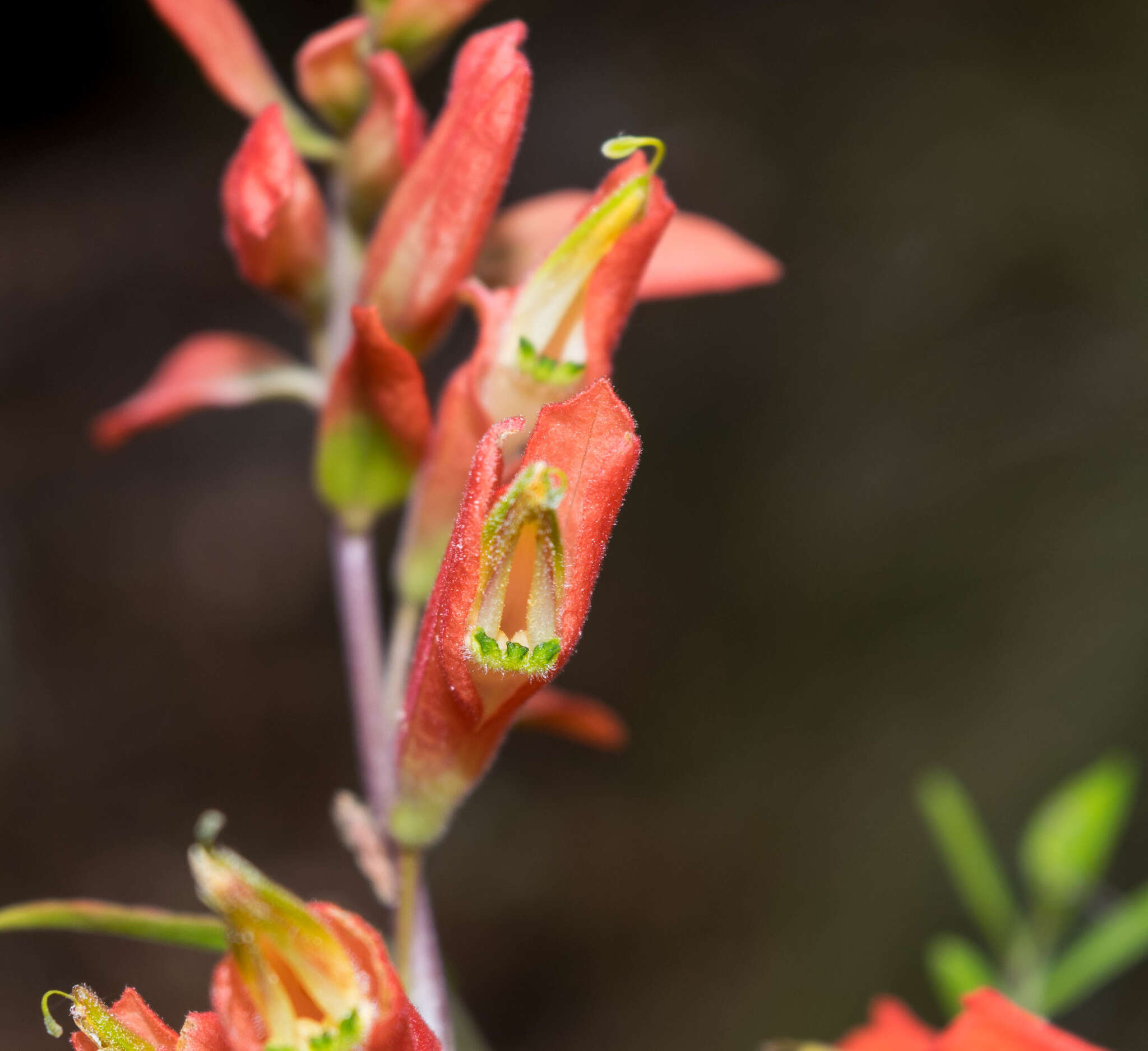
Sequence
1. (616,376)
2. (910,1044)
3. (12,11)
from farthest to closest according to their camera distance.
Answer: (616,376)
(12,11)
(910,1044)

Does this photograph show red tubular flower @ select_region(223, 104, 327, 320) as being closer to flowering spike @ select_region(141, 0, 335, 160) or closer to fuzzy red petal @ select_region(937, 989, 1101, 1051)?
flowering spike @ select_region(141, 0, 335, 160)

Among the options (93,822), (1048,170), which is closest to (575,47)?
(1048,170)

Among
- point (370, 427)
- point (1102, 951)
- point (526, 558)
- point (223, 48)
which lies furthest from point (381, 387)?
point (1102, 951)

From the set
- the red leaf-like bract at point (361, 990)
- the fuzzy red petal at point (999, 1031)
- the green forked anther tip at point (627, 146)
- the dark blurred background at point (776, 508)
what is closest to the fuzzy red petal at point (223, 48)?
the green forked anther tip at point (627, 146)

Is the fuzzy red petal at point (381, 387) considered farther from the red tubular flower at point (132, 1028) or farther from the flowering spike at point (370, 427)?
the red tubular flower at point (132, 1028)

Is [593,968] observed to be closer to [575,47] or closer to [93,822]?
[93,822]

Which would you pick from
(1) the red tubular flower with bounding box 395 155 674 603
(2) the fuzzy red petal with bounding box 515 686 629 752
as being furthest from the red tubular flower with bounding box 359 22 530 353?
(2) the fuzzy red petal with bounding box 515 686 629 752

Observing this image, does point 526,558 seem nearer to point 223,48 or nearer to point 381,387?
point 381,387
